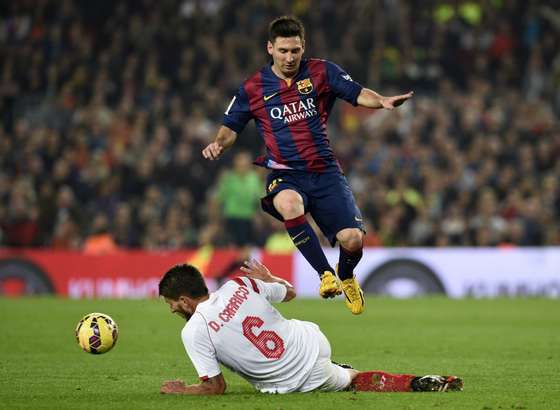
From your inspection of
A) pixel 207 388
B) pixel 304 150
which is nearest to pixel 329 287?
pixel 304 150

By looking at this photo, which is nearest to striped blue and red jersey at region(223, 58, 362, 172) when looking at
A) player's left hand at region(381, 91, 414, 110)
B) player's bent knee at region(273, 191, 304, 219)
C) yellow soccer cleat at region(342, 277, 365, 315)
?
player's bent knee at region(273, 191, 304, 219)

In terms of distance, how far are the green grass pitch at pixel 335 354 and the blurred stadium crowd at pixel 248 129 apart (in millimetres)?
2387

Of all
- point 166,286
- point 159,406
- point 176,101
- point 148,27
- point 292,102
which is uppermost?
point 148,27

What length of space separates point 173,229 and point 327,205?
11666 mm

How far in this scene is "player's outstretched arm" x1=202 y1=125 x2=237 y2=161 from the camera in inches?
392

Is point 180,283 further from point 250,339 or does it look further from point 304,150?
point 304,150

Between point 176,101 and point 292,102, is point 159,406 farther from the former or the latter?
point 176,101

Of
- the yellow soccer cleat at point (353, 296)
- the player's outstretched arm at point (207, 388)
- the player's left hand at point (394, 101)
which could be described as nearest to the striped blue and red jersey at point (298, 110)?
the player's left hand at point (394, 101)

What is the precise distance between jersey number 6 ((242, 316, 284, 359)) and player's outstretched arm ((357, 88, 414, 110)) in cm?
208

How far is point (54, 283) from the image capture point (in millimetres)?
20859

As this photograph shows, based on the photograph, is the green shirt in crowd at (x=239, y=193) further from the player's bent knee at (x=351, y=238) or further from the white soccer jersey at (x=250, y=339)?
the white soccer jersey at (x=250, y=339)

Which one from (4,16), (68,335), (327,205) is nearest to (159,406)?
(327,205)

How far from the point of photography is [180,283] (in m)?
8.23

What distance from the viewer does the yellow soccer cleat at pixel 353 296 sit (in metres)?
10.3
